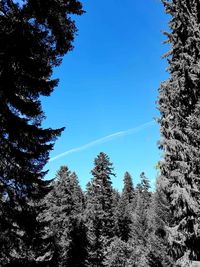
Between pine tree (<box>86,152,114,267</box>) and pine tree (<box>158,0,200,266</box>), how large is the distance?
2370 cm

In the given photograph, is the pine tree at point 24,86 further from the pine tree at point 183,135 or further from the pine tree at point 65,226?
the pine tree at point 65,226

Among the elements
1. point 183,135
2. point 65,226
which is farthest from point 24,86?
point 65,226

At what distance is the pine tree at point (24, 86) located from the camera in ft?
27.0

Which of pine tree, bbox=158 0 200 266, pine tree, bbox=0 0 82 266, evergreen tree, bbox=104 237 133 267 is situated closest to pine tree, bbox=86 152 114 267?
evergreen tree, bbox=104 237 133 267

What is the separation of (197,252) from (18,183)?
849cm

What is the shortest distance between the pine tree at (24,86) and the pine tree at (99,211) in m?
27.5

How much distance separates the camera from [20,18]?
8289 millimetres

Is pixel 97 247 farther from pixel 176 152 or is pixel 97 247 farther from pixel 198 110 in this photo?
pixel 198 110

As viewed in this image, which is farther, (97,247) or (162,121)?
(97,247)

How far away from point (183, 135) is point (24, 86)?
814 cm

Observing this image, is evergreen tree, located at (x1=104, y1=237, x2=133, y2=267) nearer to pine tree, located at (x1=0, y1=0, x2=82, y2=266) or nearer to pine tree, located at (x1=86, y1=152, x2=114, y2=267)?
pine tree, located at (x1=86, y1=152, x2=114, y2=267)

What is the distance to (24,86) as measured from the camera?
9109mm

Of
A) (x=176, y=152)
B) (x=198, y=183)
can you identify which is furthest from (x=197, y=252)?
(x=176, y=152)

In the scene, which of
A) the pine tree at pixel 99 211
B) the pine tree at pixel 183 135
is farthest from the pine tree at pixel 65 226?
the pine tree at pixel 183 135
